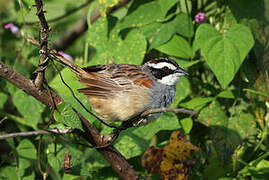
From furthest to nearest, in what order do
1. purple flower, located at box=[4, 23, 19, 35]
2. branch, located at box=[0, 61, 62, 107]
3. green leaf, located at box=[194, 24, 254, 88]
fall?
purple flower, located at box=[4, 23, 19, 35] → green leaf, located at box=[194, 24, 254, 88] → branch, located at box=[0, 61, 62, 107]

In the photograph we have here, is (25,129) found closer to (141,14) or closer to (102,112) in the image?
(102,112)

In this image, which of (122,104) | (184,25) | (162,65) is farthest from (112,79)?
(184,25)

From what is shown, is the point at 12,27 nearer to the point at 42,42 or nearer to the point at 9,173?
the point at 9,173

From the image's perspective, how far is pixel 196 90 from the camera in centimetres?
314

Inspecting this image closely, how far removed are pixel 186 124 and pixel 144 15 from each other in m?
0.88

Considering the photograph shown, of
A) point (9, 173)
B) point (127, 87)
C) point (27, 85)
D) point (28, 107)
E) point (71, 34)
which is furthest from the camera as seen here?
point (71, 34)

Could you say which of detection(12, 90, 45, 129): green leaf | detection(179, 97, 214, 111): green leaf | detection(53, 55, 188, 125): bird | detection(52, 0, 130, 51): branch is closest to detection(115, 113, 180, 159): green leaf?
detection(179, 97, 214, 111): green leaf

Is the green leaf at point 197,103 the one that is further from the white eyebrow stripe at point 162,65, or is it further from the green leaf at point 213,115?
the white eyebrow stripe at point 162,65

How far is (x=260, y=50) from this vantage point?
2.98 meters

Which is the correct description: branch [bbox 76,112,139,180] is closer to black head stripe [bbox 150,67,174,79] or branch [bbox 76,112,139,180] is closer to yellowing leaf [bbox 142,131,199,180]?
yellowing leaf [bbox 142,131,199,180]

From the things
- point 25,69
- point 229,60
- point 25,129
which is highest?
point 25,69

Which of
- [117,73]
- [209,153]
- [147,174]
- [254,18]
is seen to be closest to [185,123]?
[209,153]

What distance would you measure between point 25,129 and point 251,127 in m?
1.83

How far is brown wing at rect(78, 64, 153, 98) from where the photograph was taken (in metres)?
2.48
